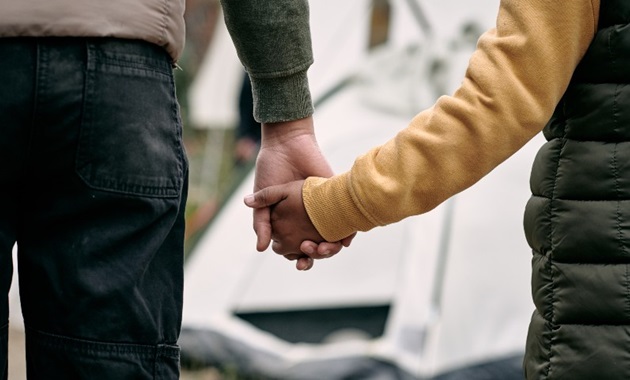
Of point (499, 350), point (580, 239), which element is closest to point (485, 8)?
point (499, 350)

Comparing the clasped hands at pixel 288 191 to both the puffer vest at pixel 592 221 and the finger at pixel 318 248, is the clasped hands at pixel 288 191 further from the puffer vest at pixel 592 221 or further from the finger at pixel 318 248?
the puffer vest at pixel 592 221

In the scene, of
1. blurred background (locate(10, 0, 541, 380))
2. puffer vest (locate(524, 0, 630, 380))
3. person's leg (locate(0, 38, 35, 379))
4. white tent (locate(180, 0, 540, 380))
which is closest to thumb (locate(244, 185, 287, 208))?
puffer vest (locate(524, 0, 630, 380))

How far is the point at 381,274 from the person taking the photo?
2945 millimetres

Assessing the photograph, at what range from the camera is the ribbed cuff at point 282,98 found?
4.45 ft

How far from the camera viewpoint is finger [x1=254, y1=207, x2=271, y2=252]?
1.50m

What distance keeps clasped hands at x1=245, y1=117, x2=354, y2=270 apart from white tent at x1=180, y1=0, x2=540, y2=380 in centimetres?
117

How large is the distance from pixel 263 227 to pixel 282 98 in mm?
235

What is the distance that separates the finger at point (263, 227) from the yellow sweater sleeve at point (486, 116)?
24 centimetres

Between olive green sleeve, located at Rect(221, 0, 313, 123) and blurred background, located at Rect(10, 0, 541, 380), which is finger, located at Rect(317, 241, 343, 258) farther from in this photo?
blurred background, located at Rect(10, 0, 541, 380)

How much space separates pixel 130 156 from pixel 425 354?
66.9 inches

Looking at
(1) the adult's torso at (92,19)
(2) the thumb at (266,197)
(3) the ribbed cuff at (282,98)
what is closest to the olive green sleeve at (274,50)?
(3) the ribbed cuff at (282,98)

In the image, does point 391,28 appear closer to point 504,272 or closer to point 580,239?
point 504,272

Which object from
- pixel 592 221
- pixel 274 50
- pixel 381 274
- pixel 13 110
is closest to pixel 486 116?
pixel 592 221

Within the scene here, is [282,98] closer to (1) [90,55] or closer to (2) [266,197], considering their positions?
(2) [266,197]
